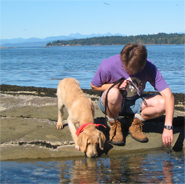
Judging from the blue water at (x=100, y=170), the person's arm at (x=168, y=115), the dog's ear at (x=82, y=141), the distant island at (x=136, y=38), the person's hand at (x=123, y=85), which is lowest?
the blue water at (x=100, y=170)

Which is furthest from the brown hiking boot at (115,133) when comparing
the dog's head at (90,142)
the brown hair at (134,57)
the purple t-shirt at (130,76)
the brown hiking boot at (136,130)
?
the brown hair at (134,57)

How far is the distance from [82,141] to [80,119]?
2.19ft

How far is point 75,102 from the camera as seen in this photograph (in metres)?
5.65

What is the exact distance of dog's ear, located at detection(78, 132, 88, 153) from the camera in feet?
15.4

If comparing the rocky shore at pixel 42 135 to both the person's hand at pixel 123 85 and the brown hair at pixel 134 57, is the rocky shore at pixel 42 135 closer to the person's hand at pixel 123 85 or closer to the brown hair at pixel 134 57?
the person's hand at pixel 123 85

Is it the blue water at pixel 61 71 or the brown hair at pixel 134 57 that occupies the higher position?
the brown hair at pixel 134 57

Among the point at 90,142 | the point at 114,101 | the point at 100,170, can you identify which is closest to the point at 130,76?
the point at 114,101

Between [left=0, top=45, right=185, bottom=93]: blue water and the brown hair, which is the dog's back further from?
[left=0, top=45, right=185, bottom=93]: blue water

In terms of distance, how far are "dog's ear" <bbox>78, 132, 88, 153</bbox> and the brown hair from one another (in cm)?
138

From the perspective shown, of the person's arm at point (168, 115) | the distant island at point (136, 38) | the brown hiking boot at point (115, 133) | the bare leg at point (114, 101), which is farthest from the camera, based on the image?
the distant island at point (136, 38)

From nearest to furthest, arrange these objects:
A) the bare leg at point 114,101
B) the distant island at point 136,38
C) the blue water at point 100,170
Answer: the blue water at point 100,170 < the bare leg at point 114,101 < the distant island at point 136,38

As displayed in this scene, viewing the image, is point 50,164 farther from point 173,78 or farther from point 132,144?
point 173,78

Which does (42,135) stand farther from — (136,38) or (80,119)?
(136,38)

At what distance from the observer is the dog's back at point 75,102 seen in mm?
5320
